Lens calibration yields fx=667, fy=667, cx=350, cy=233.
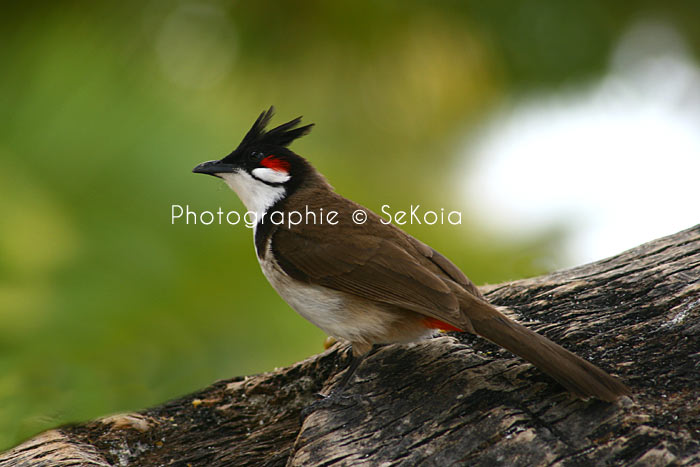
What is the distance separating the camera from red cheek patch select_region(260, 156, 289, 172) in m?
2.63

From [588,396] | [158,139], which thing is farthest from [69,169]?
[588,396]

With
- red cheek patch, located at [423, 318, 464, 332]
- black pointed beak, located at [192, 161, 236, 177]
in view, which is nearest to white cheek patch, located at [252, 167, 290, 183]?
black pointed beak, located at [192, 161, 236, 177]

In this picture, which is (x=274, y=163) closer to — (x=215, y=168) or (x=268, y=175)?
(x=268, y=175)

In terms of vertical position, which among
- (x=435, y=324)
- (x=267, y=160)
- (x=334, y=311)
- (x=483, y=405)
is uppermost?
(x=267, y=160)

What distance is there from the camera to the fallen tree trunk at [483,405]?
5.89ft

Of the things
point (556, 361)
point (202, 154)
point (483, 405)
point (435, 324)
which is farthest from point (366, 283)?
point (202, 154)

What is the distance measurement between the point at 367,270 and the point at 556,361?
0.66 metres

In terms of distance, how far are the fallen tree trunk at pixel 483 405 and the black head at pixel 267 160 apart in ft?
2.42

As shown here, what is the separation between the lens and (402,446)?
191cm

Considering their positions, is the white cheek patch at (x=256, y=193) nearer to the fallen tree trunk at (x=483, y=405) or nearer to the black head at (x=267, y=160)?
the black head at (x=267, y=160)

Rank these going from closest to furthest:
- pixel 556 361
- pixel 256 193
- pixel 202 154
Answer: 1. pixel 556 361
2. pixel 256 193
3. pixel 202 154

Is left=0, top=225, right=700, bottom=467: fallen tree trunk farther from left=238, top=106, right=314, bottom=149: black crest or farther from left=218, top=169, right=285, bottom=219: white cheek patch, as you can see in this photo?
left=238, top=106, right=314, bottom=149: black crest

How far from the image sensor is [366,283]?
2.19 meters

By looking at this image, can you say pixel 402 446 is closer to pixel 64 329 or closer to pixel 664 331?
pixel 664 331
